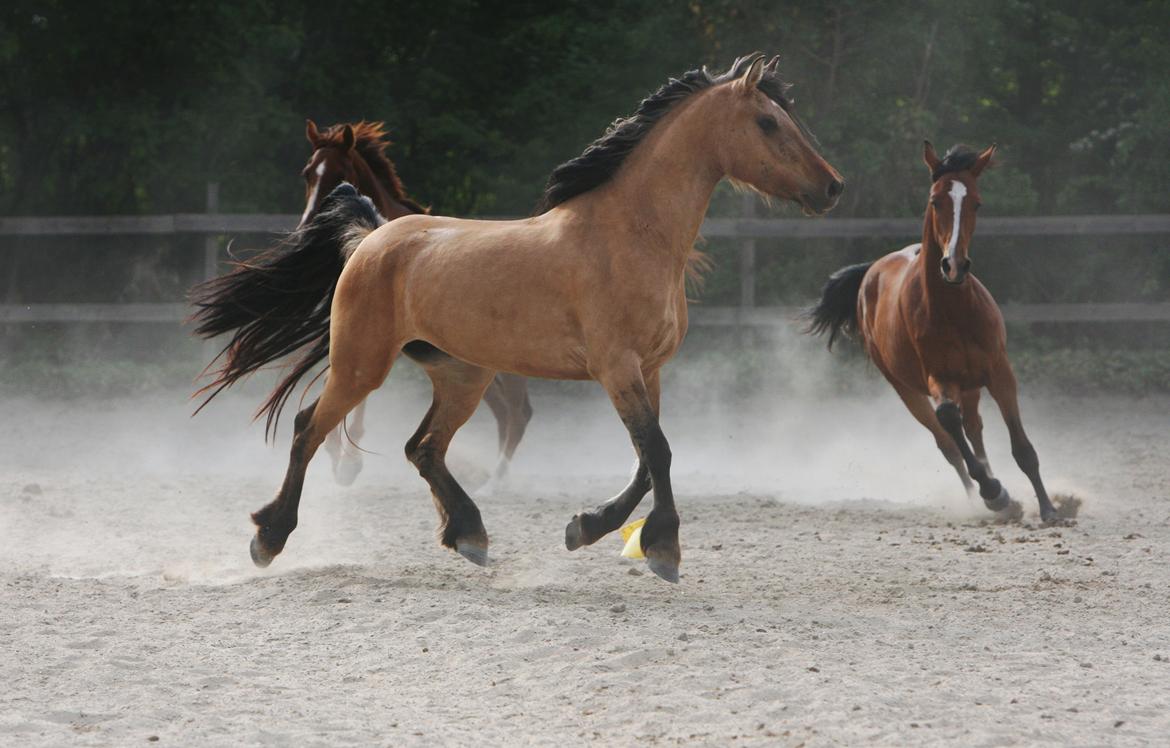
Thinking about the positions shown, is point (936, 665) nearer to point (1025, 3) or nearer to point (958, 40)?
point (958, 40)

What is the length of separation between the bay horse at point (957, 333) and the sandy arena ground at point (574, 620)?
1.23ft

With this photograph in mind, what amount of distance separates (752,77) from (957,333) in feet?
8.48

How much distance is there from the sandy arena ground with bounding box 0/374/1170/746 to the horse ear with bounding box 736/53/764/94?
1.73 meters

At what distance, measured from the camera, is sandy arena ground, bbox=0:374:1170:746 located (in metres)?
3.25

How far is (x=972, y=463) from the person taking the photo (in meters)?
6.58

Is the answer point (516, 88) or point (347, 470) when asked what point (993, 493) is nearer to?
point (347, 470)

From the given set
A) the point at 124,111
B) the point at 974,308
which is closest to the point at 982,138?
the point at 974,308

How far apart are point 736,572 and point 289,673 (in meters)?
2.02

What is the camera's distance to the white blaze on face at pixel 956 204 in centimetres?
648

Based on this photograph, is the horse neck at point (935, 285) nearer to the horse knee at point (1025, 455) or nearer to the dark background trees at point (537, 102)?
the horse knee at point (1025, 455)

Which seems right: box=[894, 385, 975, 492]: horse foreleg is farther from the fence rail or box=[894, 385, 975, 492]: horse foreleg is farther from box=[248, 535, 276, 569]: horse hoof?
box=[248, 535, 276, 569]: horse hoof

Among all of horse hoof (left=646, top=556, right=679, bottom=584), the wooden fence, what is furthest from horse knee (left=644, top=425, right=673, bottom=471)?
the wooden fence

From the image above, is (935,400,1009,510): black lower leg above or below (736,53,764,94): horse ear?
below

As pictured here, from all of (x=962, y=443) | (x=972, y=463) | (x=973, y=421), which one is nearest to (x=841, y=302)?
(x=973, y=421)
